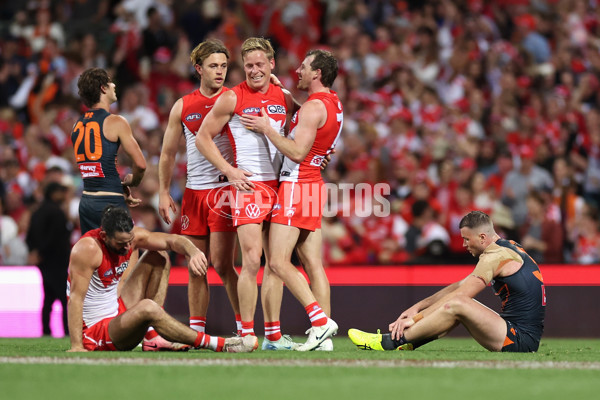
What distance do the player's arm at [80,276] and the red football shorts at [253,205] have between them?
4.38ft

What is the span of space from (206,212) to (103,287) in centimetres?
135

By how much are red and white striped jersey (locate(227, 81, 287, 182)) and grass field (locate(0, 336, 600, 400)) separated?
1.77m

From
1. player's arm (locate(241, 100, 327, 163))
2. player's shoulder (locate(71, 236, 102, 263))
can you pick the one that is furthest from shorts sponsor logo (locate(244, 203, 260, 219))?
player's shoulder (locate(71, 236, 102, 263))

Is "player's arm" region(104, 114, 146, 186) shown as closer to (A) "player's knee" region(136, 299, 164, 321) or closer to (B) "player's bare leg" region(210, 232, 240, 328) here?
(B) "player's bare leg" region(210, 232, 240, 328)

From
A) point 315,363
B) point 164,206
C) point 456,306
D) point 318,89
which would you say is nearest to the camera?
point 315,363

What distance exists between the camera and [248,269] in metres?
8.43

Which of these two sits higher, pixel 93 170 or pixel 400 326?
pixel 93 170

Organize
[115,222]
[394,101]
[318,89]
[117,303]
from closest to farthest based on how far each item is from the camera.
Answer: [115,222]
[117,303]
[318,89]
[394,101]

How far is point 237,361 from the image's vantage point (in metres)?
7.33

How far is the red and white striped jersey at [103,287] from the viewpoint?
8.00 m

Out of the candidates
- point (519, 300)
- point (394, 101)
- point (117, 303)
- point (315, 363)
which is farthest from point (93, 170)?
point (394, 101)

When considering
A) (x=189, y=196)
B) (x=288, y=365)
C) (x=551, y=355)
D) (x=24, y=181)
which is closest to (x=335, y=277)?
(x=189, y=196)

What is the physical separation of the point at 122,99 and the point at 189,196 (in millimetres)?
8146

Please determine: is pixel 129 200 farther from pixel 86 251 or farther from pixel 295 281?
pixel 295 281
